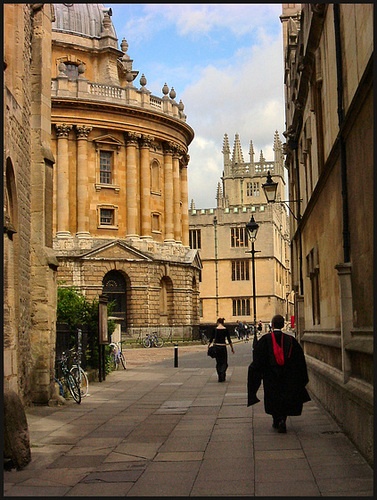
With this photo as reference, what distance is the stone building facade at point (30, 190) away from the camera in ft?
40.1

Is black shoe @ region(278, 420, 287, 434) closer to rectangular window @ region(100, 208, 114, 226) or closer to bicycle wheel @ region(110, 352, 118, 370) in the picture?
bicycle wheel @ region(110, 352, 118, 370)

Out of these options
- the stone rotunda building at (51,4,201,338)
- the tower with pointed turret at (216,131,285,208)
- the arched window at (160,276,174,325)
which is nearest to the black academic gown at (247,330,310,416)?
the stone rotunda building at (51,4,201,338)

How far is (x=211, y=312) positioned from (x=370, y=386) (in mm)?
72782

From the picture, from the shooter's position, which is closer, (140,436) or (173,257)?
(140,436)

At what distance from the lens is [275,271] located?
80.2 meters

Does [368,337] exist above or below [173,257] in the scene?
below

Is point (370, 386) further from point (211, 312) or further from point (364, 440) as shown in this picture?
point (211, 312)

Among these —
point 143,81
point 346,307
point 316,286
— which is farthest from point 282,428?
point 143,81

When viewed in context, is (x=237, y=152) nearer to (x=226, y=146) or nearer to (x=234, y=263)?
(x=226, y=146)

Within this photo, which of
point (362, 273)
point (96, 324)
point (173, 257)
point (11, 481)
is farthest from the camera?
point (173, 257)

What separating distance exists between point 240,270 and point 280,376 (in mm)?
69470

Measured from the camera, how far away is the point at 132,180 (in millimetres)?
48219

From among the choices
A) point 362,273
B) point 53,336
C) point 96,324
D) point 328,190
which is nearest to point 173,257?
point 96,324

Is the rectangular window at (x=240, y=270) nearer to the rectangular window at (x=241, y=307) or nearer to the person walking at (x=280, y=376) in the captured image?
the rectangular window at (x=241, y=307)
